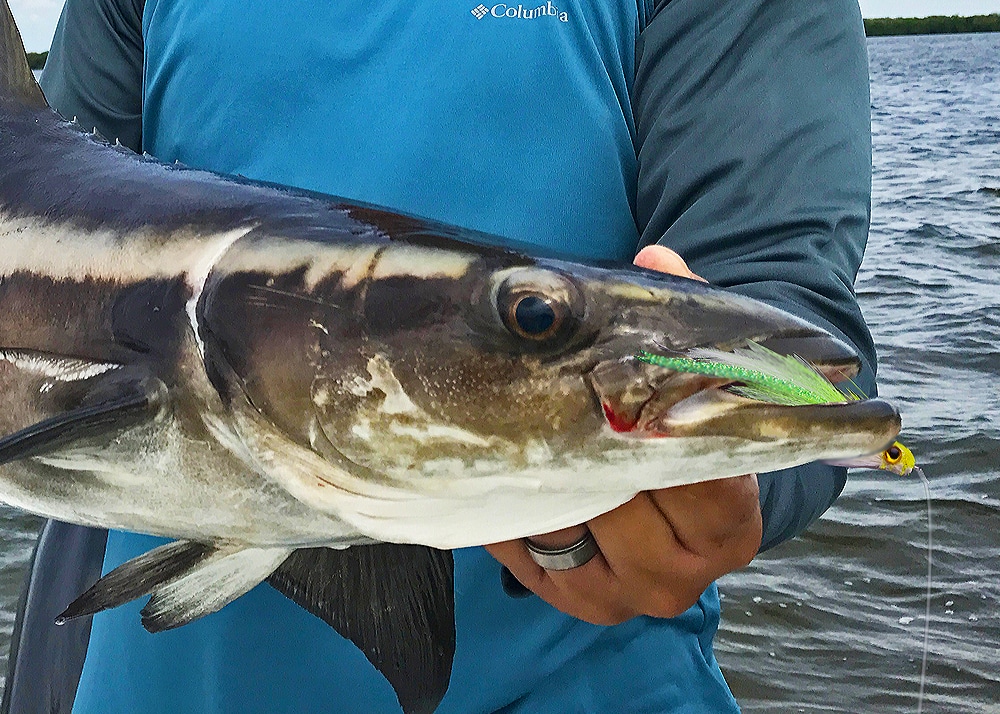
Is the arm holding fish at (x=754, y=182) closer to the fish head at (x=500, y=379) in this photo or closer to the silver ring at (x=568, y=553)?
the silver ring at (x=568, y=553)

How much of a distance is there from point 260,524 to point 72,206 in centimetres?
60

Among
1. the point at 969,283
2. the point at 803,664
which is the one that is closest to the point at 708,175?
the point at 803,664

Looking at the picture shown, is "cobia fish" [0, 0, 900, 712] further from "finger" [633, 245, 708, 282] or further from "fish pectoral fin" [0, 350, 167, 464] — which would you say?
"finger" [633, 245, 708, 282]

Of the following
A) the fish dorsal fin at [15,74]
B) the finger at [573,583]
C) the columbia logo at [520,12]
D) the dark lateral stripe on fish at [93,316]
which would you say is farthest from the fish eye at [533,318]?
the fish dorsal fin at [15,74]

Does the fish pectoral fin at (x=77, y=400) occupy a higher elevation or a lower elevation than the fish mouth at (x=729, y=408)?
lower

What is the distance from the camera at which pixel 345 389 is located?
1387mm

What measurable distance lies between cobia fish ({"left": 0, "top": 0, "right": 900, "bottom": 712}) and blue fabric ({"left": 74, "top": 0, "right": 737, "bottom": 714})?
0.36 m

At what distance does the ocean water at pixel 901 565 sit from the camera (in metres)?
5.41

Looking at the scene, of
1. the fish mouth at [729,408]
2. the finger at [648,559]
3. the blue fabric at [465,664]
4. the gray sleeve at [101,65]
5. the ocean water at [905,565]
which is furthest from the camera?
the ocean water at [905,565]

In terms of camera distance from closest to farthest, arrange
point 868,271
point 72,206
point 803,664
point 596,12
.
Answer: point 72,206 → point 596,12 → point 803,664 → point 868,271

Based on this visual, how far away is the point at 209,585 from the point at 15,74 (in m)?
1.02

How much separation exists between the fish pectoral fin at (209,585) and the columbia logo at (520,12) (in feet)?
3.82

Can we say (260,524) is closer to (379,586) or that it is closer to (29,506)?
(379,586)

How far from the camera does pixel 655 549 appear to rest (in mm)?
1446
